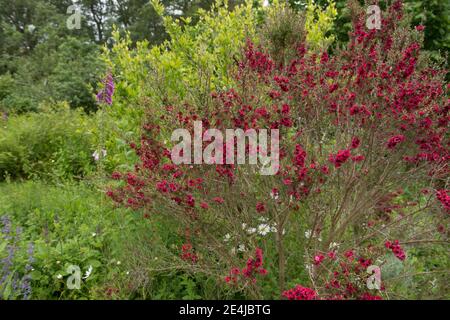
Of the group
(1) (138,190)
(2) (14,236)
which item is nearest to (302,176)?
(1) (138,190)

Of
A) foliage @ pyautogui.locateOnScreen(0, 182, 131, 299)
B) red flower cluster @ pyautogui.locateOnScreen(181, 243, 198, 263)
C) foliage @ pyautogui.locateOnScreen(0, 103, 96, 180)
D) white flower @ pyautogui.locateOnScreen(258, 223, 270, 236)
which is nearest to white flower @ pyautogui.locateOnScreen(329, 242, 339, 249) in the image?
white flower @ pyautogui.locateOnScreen(258, 223, 270, 236)

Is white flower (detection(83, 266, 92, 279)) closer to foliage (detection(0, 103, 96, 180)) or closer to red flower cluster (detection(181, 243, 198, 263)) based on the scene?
red flower cluster (detection(181, 243, 198, 263))

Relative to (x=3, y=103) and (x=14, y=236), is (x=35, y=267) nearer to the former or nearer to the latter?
(x=14, y=236)

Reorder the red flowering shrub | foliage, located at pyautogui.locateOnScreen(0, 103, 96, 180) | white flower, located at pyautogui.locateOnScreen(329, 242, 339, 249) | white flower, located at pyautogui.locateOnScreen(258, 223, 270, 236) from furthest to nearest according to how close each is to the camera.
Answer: foliage, located at pyautogui.locateOnScreen(0, 103, 96, 180)
white flower, located at pyautogui.locateOnScreen(258, 223, 270, 236)
white flower, located at pyautogui.locateOnScreen(329, 242, 339, 249)
the red flowering shrub

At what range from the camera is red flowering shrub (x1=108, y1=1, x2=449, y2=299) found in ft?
8.29

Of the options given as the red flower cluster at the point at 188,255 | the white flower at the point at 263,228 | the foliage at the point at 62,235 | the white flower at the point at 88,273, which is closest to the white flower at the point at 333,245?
the white flower at the point at 263,228

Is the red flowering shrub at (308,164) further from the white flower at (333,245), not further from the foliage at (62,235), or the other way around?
the foliage at (62,235)

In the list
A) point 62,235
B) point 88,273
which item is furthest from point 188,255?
point 62,235

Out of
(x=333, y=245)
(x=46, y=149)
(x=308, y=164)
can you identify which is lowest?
(x=46, y=149)

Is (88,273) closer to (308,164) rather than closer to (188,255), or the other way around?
(188,255)

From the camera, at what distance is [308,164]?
2.52 m

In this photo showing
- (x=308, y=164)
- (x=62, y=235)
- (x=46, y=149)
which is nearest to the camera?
(x=308, y=164)

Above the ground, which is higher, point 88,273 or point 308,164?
point 308,164

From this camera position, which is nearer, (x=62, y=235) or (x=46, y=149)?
(x=62, y=235)
